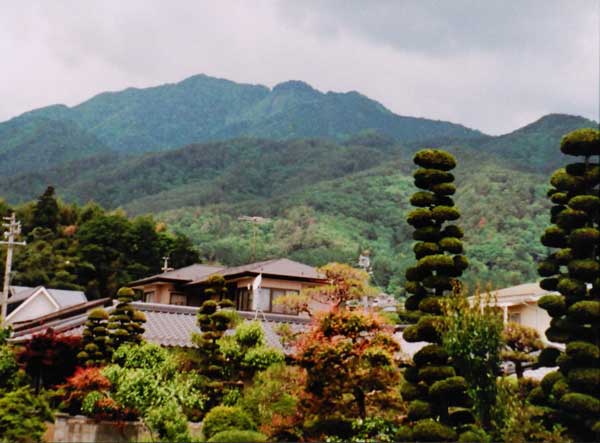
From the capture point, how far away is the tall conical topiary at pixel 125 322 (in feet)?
83.1

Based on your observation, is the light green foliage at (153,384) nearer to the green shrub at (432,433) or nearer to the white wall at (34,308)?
the green shrub at (432,433)

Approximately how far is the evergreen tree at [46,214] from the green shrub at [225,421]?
65.5 m

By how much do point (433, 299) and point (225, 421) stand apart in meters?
6.25

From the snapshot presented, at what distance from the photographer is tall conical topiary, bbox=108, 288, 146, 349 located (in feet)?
83.1

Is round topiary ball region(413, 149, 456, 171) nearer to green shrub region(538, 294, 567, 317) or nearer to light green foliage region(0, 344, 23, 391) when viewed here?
green shrub region(538, 294, 567, 317)

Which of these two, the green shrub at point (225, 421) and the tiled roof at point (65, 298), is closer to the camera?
the green shrub at point (225, 421)

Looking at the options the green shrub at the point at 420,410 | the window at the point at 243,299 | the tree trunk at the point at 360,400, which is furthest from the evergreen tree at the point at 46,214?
the green shrub at the point at 420,410

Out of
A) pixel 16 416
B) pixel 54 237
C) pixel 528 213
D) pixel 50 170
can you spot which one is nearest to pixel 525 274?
pixel 528 213

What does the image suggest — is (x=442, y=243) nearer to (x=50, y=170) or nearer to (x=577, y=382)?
(x=577, y=382)

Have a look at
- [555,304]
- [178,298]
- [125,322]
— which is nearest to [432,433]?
[555,304]

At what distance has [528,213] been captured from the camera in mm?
91875

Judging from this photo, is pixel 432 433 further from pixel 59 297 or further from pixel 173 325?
pixel 59 297

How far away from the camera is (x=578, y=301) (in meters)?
17.7

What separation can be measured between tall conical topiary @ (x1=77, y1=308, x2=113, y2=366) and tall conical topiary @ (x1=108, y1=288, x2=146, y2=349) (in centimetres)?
24
